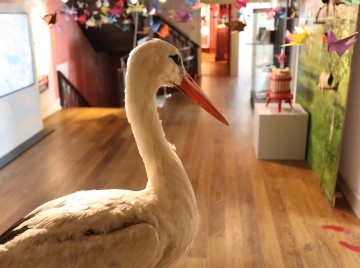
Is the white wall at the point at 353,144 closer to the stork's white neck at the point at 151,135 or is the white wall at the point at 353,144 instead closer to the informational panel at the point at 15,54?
the stork's white neck at the point at 151,135

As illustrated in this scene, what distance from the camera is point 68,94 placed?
22.7ft

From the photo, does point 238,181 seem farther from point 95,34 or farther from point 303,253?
point 95,34

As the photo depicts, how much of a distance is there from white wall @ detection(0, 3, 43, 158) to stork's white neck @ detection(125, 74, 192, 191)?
10.6 feet

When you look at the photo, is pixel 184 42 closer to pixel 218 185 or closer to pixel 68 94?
pixel 68 94

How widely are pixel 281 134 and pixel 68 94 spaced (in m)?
4.31

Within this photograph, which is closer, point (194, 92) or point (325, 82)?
point (194, 92)

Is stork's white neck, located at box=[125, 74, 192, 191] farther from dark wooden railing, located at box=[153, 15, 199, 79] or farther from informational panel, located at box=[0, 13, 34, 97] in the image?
dark wooden railing, located at box=[153, 15, 199, 79]

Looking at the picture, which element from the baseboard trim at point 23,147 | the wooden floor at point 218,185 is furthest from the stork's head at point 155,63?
the baseboard trim at point 23,147

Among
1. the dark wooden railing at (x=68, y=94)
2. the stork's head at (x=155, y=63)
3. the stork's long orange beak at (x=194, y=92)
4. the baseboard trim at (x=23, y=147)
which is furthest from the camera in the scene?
the dark wooden railing at (x=68, y=94)

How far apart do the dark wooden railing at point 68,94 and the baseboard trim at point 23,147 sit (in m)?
1.52

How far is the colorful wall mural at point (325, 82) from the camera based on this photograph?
2848 millimetres

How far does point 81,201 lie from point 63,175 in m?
2.47

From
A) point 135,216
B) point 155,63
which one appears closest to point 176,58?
point 155,63

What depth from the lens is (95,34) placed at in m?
7.95
